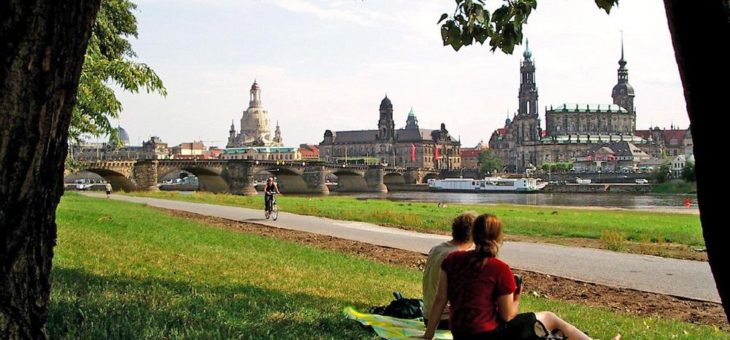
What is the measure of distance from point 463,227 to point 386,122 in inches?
6575

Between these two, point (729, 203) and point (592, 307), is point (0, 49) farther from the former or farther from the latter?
point (592, 307)

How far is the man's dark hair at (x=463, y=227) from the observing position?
4.86 metres

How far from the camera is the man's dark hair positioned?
4.86m

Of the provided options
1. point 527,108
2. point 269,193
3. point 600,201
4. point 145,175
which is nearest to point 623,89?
point 527,108

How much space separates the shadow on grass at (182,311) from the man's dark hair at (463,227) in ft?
3.17

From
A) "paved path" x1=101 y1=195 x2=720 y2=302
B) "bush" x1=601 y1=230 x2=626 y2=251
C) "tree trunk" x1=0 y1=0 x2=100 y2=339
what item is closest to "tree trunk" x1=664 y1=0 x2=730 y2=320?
"tree trunk" x1=0 y1=0 x2=100 y2=339

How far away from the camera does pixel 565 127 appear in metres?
164

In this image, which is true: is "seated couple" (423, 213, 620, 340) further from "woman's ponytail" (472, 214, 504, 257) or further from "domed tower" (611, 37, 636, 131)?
"domed tower" (611, 37, 636, 131)

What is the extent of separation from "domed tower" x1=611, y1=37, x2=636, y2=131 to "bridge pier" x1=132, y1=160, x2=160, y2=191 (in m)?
128

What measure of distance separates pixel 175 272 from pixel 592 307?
482cm

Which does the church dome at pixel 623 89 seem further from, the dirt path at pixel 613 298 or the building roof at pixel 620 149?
the dirt path at pixel 613 298

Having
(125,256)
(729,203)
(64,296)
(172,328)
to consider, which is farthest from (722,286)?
(125,256)

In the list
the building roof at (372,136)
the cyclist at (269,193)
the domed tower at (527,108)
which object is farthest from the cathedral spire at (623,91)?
the cyclist at (269,193)

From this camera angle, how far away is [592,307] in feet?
26.6
